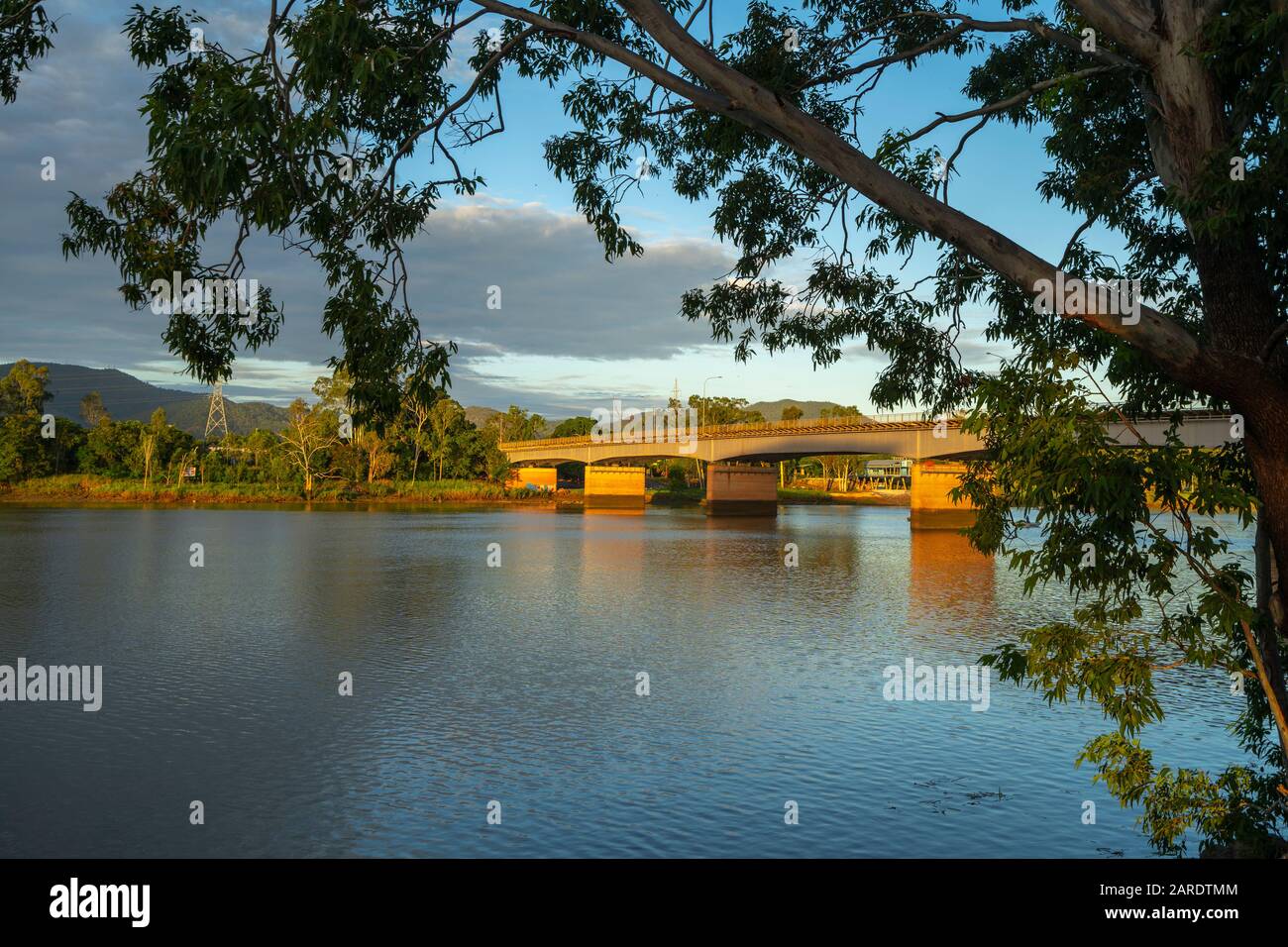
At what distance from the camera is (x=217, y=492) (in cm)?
9506

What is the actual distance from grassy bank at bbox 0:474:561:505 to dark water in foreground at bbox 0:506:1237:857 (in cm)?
6517

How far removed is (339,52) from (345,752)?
26.9 feet

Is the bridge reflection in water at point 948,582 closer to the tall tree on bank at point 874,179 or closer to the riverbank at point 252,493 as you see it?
the tall tree on bank at point 874,179

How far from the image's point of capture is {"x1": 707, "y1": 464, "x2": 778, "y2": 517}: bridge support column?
93.4 m

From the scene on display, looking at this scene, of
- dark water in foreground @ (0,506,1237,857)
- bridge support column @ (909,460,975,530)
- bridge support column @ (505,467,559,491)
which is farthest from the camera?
bridge support column @ (505,467,559,491)

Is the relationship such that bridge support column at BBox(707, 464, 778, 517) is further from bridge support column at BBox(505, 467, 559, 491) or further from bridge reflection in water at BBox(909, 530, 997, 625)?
bridge support column at BBox(505, 467, 559, 491)

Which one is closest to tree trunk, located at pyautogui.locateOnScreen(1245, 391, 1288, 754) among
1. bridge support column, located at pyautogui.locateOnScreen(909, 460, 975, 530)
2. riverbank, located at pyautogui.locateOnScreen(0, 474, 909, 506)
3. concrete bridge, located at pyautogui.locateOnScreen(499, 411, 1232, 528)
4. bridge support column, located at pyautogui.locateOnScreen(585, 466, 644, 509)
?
concrete bridge, located at pyautogui.locateOnScreen(499, 411, 1232, 528)

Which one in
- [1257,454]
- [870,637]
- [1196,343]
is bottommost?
[870,637]

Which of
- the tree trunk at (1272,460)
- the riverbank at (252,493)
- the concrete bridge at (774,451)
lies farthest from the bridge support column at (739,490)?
the tree trunk at (1272,460)

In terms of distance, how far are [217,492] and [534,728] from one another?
8914cm

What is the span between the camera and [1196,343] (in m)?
6.46

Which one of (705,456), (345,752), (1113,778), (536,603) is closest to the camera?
(1113,778)

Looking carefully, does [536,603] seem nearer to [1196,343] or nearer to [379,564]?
[379,564]

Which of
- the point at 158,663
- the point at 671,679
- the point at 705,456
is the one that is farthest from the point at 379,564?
the point at 705,456
